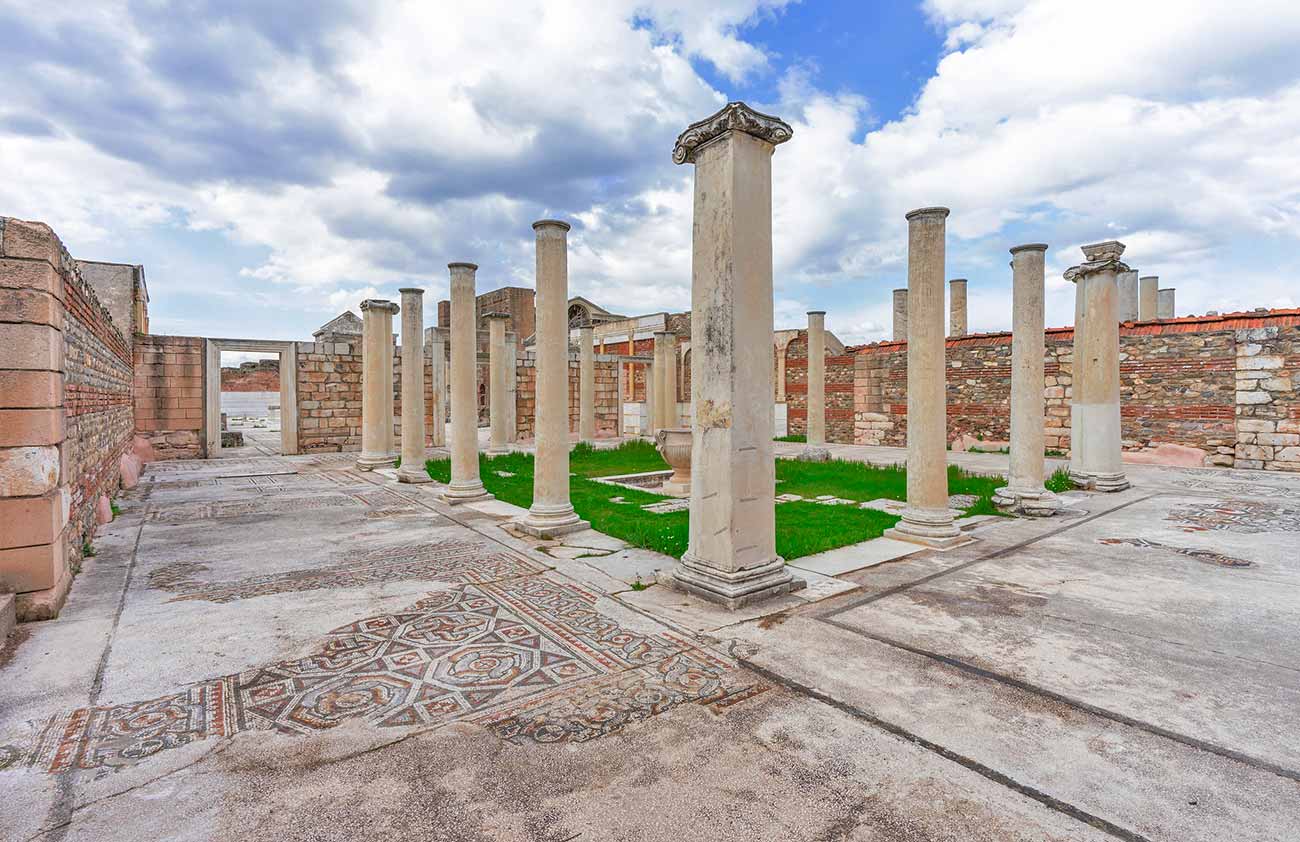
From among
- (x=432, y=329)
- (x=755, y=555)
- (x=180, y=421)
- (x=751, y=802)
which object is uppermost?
(x=432, y=329)

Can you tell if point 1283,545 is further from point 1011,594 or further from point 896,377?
point 896,377

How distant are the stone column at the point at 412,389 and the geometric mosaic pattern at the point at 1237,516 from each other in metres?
10.7

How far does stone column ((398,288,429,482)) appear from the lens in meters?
10.7

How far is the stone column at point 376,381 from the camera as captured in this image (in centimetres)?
1232

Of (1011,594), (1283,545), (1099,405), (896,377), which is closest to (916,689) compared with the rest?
(1011,594)

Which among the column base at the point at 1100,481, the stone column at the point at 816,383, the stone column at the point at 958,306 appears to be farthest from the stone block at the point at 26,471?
the stone column at the point at 958,306

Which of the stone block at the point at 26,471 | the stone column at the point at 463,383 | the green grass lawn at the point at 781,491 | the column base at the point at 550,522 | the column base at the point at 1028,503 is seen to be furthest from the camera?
the stone column at the point at 463,383

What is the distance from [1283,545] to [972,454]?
9776 millimetres

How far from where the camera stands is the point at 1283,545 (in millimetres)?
5898

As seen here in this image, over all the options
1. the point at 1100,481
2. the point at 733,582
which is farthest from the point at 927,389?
the point at 1100,481

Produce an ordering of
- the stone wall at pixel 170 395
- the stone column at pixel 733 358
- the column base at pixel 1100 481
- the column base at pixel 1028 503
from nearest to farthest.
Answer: the stone column at pixel 733 358
the column base at pixel 1028 503
the column base at pixel 1100 481
the stone wall at pixel 170 395

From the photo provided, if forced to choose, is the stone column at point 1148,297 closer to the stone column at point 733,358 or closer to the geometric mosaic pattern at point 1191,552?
the geometric mosaic pattern at point 1191,552

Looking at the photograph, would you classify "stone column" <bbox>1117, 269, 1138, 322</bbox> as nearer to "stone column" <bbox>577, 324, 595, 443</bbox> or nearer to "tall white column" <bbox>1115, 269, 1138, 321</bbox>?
"tall white column" <bbox>1115, 269, 1138, 321</bbox>

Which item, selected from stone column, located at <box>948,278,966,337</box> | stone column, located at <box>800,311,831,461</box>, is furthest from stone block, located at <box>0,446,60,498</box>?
stone column, located at <box>948,278,966,337</box>
